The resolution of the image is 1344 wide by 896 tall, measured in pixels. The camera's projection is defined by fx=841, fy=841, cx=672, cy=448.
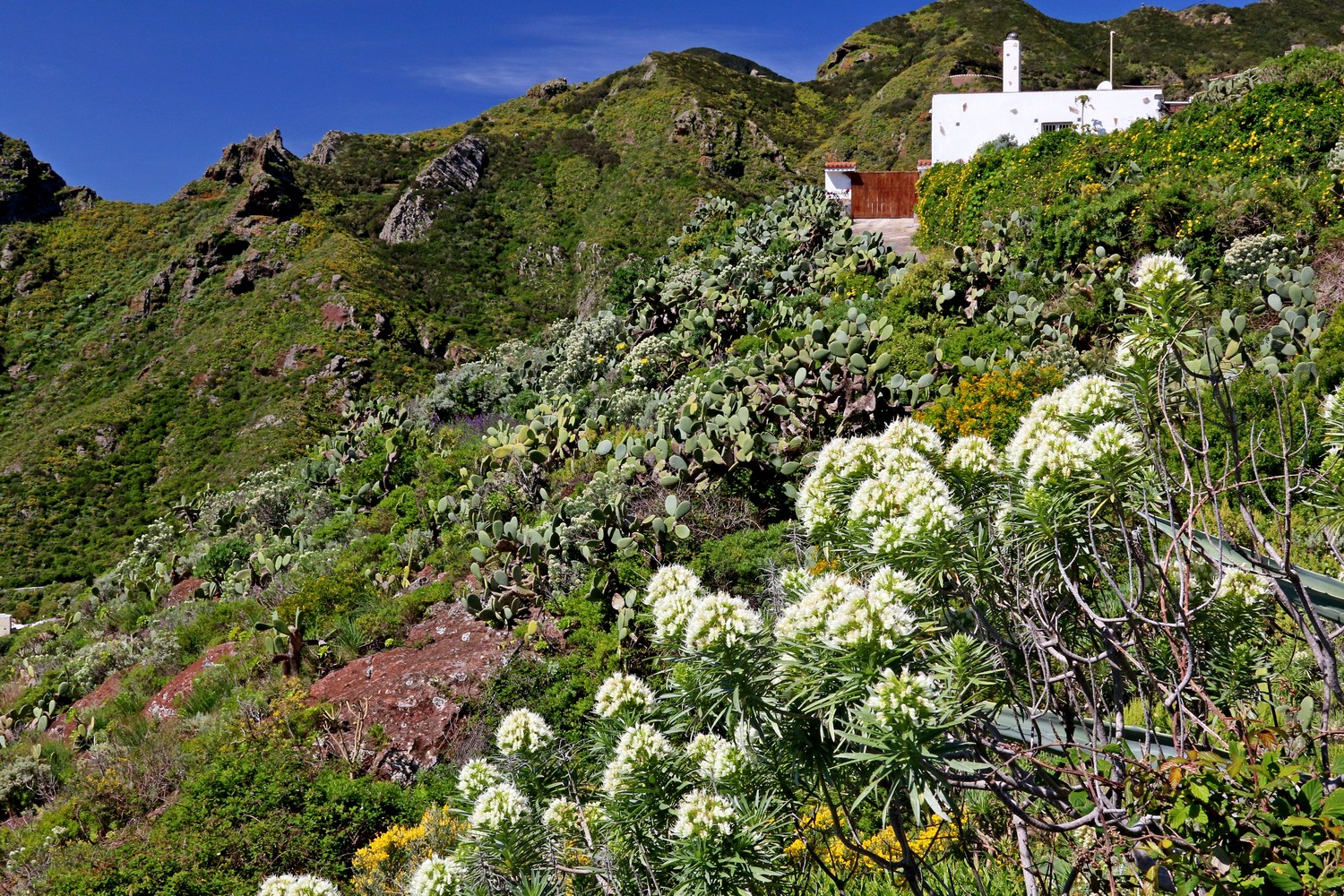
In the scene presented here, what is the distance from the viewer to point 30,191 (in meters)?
46.9

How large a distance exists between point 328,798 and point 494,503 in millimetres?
3107

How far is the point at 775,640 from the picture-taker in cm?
195

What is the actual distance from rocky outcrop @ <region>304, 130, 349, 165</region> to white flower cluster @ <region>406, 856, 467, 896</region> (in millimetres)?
53881

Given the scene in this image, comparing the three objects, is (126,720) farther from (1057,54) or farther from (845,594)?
(1057,54)

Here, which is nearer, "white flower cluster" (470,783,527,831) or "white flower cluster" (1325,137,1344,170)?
"white flower cluster" (470,783,527,831)

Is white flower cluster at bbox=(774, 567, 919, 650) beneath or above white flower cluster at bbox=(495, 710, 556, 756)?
above

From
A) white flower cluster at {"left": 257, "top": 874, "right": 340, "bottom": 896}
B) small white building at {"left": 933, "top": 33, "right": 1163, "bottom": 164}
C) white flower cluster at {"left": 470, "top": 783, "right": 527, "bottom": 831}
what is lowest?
white flower cluster at {"left": 257, "top": 874, "right": 340, "bottom": 896}

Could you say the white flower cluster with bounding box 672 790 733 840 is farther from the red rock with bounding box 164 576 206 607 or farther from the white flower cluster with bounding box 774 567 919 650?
the red rock with bounding box 164 576 206 607

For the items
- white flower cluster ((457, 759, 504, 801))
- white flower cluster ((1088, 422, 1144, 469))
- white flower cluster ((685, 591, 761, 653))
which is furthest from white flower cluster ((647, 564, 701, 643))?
white flower cluster ((1088, 422, 1144, 469))

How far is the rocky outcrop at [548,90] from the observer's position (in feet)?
192

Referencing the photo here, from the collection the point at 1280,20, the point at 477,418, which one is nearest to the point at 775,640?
the point at 477,418

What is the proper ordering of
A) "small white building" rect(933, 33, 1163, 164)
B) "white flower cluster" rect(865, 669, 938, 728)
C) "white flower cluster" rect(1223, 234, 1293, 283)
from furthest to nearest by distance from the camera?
"small white building" rect(933, 33, 1163, 164)
"white flower cluster" rect(1223, 234, 1293, 283)
"white flower cluster" rect(865, 669, 938, 728)

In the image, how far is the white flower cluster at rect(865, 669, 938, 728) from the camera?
5.07ft

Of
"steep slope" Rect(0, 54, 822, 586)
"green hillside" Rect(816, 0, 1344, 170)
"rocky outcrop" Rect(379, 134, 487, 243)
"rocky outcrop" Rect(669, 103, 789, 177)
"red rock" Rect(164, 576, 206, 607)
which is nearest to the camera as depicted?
"red rock" Rect(164, 576, 206, 607)
